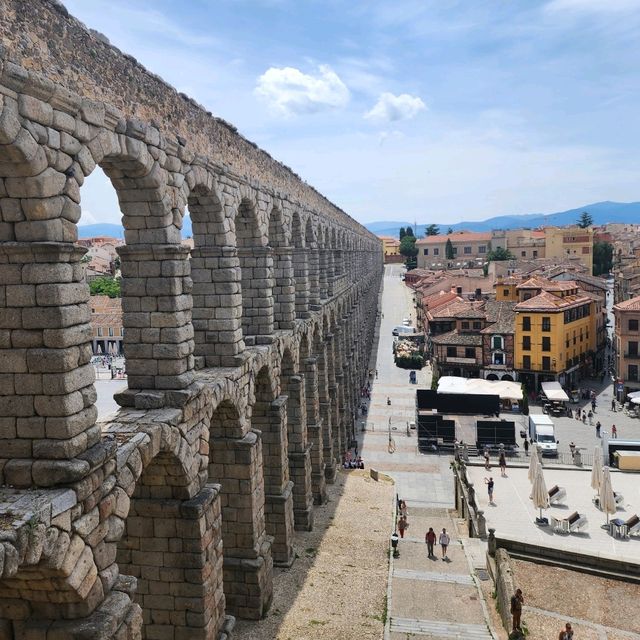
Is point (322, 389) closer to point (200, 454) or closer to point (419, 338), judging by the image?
point (200, 454)

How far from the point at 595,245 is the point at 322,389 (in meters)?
106

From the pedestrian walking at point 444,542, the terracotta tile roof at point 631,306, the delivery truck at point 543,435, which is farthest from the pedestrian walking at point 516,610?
the terracotta tile roof at point 631,306

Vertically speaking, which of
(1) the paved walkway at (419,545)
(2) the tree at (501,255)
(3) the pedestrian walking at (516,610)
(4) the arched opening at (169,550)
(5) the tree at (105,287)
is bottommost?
(1) the paved walkway at (419,545)

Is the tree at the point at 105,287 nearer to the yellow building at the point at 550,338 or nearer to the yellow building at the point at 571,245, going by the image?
the yellow building at the point at 550,338

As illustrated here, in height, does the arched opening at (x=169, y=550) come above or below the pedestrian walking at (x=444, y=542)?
above

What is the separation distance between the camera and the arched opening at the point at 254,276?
1897cm

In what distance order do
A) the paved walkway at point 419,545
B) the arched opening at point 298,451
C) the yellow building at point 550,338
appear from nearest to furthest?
the paved walkway at point 419,545, the arched opening at point 298,451, the yellow building at point 550,338

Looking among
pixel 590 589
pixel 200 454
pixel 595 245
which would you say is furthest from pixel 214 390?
pixel 595 245

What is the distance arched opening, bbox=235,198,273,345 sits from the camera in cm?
1897

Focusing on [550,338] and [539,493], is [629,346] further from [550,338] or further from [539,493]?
[539,493]

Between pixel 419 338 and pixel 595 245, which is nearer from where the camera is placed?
pixel 419 338

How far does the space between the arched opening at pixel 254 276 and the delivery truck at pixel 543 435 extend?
80.4 ft

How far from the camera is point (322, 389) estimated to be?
101 feet

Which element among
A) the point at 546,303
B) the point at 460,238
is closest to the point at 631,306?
the point at 546,303
